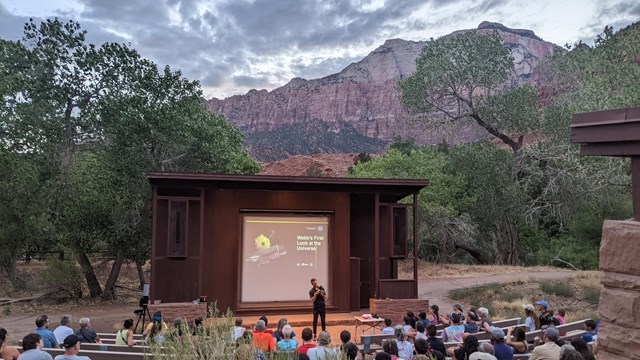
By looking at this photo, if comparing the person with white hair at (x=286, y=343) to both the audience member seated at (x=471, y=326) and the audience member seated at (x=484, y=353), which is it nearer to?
the audience member seated at (x=484, y=353)

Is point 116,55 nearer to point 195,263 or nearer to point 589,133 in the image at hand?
point 195,263

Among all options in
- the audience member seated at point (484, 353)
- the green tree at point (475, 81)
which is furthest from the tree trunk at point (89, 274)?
the green tree at point (475, 81)

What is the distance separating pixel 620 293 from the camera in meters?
3.03

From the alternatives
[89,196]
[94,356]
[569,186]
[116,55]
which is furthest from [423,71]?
[94,356]

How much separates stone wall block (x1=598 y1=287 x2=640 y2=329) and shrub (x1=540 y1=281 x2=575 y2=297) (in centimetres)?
Answer: 1594

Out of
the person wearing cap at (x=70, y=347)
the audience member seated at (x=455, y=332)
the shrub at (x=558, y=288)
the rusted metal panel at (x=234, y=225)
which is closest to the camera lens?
the person wearing cap at (x=70, y=347)

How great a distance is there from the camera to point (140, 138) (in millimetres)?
18234

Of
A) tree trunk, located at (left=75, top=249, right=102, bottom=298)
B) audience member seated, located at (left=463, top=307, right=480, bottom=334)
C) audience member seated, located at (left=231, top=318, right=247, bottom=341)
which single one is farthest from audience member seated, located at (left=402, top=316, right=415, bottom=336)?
tree trunk, located at (left=75, top=249, right=102, bottom=298)

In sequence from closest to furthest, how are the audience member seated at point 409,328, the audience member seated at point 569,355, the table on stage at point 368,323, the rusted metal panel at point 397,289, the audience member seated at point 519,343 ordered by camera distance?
1. the audience member seated at point 569,355
2. the audience member seated at point 519,343
3. the audience member seated at point 409,328
4. the table on stage at point 368,323
5. the rusted metal panel at point 397,289

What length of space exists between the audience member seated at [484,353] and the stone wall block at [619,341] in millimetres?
2007

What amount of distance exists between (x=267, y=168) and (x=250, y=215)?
5905 centimetres

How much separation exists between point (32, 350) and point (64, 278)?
15350mm

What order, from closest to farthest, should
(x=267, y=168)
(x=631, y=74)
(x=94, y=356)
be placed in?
1. (x=94, y=356)
2. (x=631, y=74)
3. (x=267, y=168)

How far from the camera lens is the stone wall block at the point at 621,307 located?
294cm
